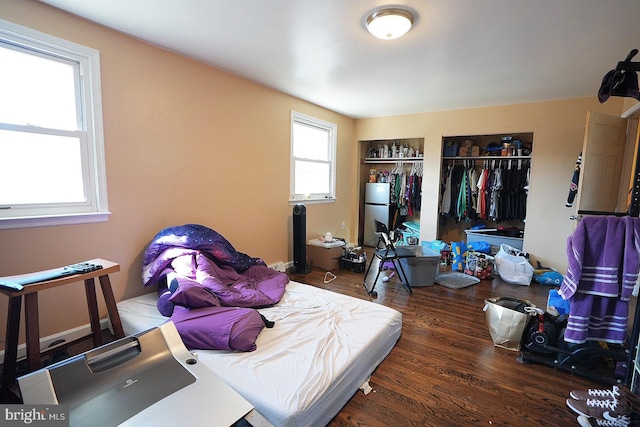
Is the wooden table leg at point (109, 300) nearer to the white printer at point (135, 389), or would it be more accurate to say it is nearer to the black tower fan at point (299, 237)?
the white printer at point (135, 389)

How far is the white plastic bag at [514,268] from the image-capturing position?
12.2ft

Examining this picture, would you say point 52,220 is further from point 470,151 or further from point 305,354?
point 470,151

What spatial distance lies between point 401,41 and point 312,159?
237 cm

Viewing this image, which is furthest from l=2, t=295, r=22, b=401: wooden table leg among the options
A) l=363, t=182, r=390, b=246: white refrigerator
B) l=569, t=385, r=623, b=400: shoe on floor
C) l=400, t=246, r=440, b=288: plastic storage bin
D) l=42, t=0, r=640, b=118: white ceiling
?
l=363, t=182, r=390, b=246: white refrigerator

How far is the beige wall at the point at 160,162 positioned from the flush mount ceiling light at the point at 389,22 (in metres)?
1.73

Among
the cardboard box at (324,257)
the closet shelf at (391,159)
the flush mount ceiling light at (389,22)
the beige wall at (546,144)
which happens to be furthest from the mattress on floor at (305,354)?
the closet shelf at (391,159)

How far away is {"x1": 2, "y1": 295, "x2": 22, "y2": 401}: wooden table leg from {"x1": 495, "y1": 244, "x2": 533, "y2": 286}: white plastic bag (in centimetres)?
454

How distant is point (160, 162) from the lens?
2646 mm

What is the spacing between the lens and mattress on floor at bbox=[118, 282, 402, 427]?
147 centimetres

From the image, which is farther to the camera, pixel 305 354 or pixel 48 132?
pixel 48 132

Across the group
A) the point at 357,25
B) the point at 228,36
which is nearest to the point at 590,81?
the point at 357,25

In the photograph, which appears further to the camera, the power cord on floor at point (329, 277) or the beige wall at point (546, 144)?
the beige wall at point (546, 144)

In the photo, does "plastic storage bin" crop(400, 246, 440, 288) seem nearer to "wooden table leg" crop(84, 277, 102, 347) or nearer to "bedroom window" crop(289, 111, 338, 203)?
"bedroom window" crop(289, 111, 338, 203)

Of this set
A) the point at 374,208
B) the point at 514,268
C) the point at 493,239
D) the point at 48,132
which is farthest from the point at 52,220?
the point at 493,239
